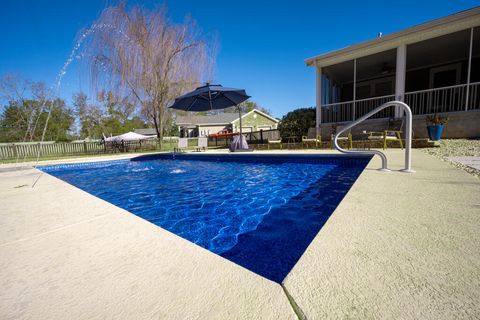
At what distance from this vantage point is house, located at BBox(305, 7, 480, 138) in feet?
23.6

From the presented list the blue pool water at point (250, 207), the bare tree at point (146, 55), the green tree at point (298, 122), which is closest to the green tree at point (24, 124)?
the bare tree at point (146, 55)

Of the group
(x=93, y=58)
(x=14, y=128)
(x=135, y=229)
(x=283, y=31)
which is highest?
A: (x=283, y=31)

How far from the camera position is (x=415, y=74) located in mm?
11016

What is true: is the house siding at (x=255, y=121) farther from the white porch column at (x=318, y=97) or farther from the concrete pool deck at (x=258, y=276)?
the concrete pool deck at (x=258, y=276)

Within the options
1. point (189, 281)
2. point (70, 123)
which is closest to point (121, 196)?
point (189, 281)

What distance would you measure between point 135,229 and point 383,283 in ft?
5.57

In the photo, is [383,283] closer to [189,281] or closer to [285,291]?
[285,291]

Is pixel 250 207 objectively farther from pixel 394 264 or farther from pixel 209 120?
pixel 209 120

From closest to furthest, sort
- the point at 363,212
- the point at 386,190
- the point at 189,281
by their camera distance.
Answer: the point at 189,281 → the point at 363,212 → the point at 386,190

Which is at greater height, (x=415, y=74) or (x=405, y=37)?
(x=405, y=37)

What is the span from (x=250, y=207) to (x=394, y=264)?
240 cm

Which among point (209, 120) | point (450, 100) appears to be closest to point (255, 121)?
point (209, 120)

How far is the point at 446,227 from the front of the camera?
1.39 meters

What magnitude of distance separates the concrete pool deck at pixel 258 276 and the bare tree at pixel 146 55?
14424 mm
